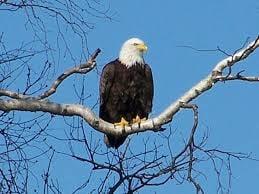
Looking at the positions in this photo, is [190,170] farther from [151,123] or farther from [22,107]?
[22,107]

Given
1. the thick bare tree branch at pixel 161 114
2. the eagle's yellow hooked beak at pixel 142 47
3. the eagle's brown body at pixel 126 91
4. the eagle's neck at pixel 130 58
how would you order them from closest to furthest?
the thick bare tree branch at pixel 161 114 → the eagle's brown body at pixel 126 91 → the eagle's neck at pixel 130 58 → the eagle's yellow hooked beak at pixel 142 47

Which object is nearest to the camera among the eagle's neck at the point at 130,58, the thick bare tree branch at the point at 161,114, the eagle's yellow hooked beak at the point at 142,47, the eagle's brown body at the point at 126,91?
the thick bare tree branch at the point at 161,114

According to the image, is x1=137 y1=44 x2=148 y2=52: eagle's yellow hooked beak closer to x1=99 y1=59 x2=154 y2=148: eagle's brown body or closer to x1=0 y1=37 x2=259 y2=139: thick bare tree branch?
x1=99 y1=59 x2=154 y2=148: eagle's brown body

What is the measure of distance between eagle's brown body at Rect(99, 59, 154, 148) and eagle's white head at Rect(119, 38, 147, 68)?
2.1 inches

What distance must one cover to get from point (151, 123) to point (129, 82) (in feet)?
8.09

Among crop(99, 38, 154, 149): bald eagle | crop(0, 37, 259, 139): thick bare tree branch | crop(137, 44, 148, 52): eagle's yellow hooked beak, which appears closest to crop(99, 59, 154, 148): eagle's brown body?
crop(99, 38, 154, 149): bald eagle

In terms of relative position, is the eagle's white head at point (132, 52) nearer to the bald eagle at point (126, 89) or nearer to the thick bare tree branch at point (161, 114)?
the bald eagle at point (126, 89)

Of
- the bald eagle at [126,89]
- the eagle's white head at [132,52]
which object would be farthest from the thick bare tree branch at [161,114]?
the eagle's white head at [132,52]

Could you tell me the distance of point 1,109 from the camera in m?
4.63

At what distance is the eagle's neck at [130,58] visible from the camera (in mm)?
7465

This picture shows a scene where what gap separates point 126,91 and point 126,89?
0.8 inches

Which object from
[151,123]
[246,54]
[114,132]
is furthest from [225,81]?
[114,132]

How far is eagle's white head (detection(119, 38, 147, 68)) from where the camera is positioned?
7484 mm

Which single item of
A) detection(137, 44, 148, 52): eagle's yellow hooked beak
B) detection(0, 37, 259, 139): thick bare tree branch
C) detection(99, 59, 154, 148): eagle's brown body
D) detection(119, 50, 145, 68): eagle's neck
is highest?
detection(137, 44, 148, 52): eagle's yellow hooked beak
